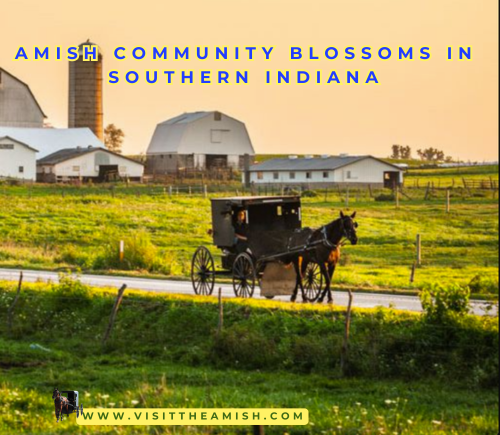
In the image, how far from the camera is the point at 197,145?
44.3 metres

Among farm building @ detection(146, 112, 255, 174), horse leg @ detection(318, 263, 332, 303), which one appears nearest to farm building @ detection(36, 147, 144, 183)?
farm building @ detection(146, 112, 255, 174)

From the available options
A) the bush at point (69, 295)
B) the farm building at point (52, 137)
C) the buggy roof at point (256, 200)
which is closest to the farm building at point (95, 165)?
the farm building at point (52, 137)

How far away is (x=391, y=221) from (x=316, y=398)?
27218 millimetres

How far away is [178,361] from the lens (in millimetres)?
18641

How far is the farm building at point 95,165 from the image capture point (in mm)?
46906

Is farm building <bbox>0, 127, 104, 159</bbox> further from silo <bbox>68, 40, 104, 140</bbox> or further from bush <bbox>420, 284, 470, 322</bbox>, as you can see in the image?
bush <bbox>420, 284, 470, 322</bbox>

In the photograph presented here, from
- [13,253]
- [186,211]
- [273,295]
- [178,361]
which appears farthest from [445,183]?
[178,361]

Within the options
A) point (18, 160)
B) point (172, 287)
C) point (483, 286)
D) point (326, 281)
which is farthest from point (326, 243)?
point (18, 160)

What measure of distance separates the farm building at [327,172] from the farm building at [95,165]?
23.8 feet

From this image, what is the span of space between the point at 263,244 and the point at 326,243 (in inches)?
55.1

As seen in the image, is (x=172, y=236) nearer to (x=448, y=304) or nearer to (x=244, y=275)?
(x=244, y=275)

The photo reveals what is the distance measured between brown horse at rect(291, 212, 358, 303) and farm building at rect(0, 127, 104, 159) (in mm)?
32466

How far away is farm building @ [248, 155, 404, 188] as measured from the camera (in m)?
36.5

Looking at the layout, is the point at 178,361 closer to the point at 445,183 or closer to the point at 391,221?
the point at 391,221
